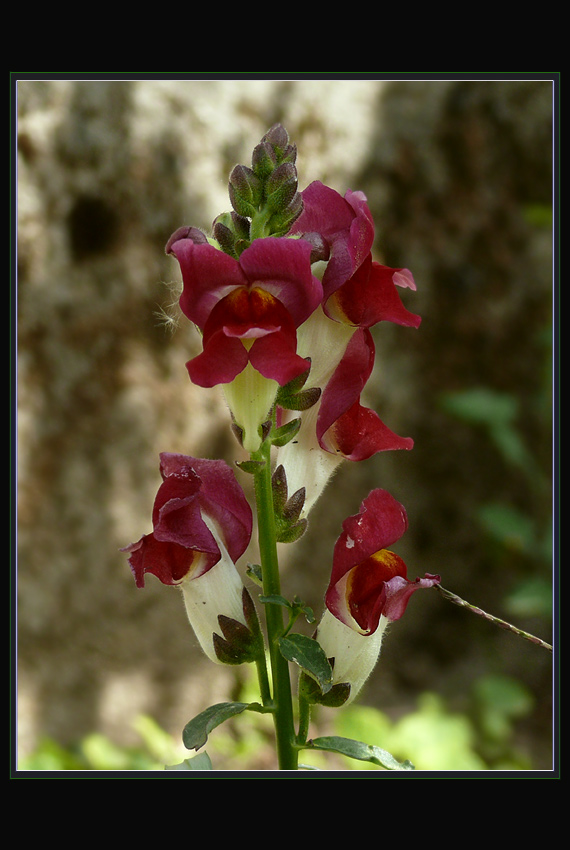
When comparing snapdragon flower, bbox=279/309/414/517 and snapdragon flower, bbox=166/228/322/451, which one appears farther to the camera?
snapdragon flower, bbox=279/309/414/517

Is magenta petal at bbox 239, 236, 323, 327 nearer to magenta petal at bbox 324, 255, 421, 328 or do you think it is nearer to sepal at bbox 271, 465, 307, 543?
magenta petal at bbox 324, 255, 421, 328

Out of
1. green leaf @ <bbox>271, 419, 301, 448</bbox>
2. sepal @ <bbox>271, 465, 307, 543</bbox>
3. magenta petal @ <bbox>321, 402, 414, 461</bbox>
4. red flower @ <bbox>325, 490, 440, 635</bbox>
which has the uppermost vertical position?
magenta petal @ <bbox>321, 402, 414, 461</bbox>

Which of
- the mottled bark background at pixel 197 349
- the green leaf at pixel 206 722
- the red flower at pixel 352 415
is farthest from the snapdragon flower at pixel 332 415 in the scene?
the mottled bark background at pixel 197 349

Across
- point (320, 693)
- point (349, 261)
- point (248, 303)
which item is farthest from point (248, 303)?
point (320, 693)

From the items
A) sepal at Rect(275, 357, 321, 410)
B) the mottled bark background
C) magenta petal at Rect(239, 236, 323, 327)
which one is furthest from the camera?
the mottled bark background

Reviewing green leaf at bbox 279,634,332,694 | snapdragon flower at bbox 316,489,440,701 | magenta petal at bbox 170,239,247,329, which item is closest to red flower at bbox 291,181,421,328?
magenta petal at bbox 170,239,247,329

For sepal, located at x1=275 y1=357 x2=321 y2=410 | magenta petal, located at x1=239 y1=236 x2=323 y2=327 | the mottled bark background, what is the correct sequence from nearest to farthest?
magenta petal, located at x1=239 y1=236 x2=323 y2=327 < sepal, located at x1=275 y1=357 x2=321 y2=410 < the mottled bark background

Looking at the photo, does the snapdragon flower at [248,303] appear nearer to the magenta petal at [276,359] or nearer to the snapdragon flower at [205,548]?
the magenta petal at [276,359]

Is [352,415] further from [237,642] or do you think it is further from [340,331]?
[237,642]

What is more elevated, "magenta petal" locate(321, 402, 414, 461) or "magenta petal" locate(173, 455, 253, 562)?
"magenta petal" locate(321, 402, 414, 461)
